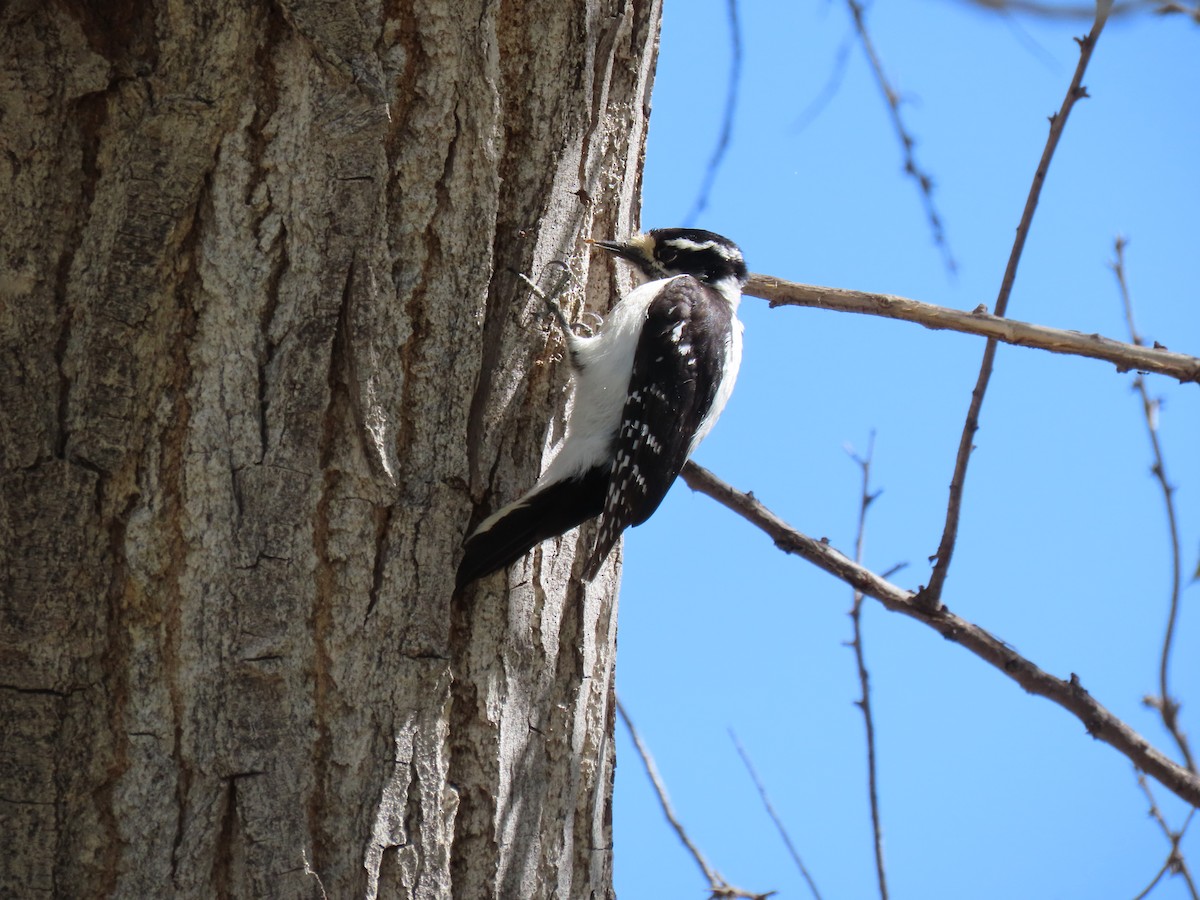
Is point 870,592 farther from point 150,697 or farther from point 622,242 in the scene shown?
point 150,697

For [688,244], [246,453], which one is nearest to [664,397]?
[688,244]

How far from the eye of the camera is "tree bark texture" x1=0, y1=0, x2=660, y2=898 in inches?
70.9

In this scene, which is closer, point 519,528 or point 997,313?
point 519,528

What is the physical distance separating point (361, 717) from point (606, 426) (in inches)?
44.8

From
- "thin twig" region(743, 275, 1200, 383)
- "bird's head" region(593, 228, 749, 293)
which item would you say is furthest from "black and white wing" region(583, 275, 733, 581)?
"thin twig" region(743, 275, 1200, 383)

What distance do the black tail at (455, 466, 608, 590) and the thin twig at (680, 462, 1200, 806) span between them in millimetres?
612

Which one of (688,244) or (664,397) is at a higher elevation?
(688,244)

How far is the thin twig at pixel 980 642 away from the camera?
2574 mm

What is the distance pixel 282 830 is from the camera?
1.83m

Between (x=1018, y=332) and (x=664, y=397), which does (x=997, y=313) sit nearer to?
(x=1018, y=332)

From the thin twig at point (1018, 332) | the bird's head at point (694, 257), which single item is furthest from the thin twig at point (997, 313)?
the bird's head at point (694, 257)

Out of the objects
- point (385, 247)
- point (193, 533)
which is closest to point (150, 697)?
point (193, 533)

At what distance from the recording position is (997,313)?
8.35 feet

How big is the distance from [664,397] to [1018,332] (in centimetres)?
91
